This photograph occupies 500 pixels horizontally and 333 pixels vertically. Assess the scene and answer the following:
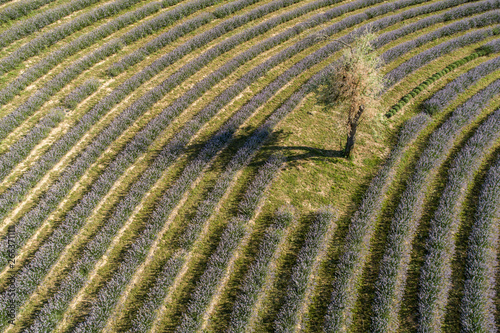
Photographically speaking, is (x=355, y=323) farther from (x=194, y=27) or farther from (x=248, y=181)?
(x=194, y=27)

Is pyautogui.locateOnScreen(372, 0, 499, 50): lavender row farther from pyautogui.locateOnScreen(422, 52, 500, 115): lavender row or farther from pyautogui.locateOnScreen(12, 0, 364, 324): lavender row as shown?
pyautogui.locateOnScreen(12, 0, 364, 324): lavender row

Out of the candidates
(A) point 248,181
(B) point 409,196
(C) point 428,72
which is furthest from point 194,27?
(B) point 409,196

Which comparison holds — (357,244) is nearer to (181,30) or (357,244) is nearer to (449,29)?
(181,30)

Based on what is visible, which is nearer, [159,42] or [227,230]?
[227,230]

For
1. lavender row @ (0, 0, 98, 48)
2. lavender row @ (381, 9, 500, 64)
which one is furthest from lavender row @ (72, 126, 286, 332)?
lavender row @ (0, 0, 98, 48)

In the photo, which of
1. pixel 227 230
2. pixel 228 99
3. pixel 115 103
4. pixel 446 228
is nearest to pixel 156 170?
pixel 227 230
